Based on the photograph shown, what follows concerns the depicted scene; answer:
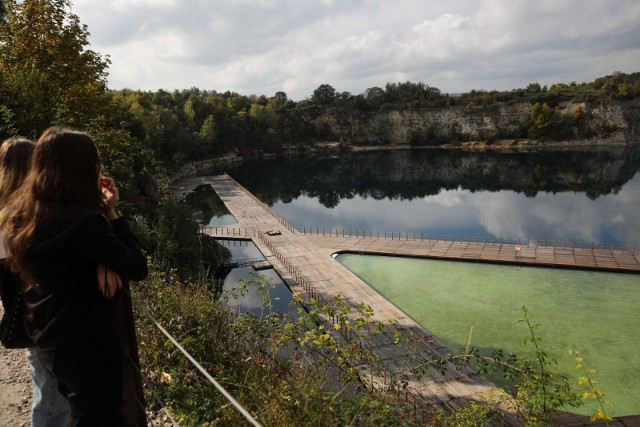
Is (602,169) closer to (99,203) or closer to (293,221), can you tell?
(293,221)

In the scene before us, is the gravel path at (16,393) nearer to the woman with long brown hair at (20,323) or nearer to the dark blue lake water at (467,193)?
the woman with long brown hair at (20,323)

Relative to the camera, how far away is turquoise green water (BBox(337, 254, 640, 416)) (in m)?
14.7

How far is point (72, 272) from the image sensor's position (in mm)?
2291

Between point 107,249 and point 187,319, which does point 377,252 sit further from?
point 107,249

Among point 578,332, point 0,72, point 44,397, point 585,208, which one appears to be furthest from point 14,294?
point 585,208

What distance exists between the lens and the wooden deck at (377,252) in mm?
A: 12805

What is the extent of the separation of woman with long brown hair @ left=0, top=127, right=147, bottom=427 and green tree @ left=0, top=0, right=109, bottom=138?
1281 centimetres

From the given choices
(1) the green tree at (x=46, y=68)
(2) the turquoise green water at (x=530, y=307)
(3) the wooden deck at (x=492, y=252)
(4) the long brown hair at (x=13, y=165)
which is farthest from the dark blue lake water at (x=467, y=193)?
(4) the long brown hair at (x=13, y=165)

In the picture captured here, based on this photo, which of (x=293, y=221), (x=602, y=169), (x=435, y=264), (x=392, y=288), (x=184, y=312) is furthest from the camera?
(x=602, y=169)

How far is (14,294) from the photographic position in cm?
252

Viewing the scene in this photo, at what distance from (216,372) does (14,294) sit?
3.09 metres

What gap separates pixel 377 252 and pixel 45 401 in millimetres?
23673

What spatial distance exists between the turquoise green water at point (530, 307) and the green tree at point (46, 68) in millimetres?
14590

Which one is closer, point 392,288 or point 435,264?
point 392,288
